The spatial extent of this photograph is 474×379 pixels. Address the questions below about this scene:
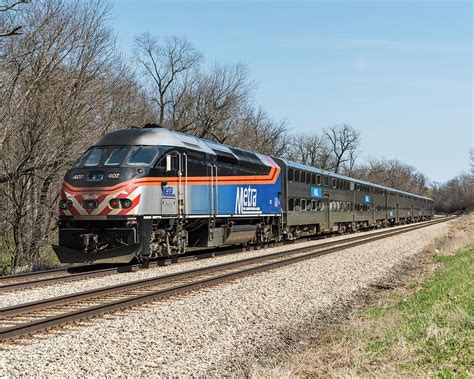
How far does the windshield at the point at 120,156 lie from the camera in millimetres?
14062

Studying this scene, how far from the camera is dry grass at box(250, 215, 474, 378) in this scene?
5.68m

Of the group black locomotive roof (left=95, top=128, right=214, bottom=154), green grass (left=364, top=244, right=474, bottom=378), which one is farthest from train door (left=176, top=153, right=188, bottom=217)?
green grass (left=364, top=244, right=474, bottom=378)

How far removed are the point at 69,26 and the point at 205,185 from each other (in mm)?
9072

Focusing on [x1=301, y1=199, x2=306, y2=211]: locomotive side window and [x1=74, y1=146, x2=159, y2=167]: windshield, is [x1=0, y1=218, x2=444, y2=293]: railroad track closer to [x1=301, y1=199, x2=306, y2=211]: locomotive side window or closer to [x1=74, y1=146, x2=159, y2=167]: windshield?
[x1=74, y1=146, x2=159, y2=167]: windshield

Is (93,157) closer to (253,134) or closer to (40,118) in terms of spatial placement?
(40,118)

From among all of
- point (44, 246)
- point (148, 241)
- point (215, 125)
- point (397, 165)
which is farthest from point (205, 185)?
point (397, 165)

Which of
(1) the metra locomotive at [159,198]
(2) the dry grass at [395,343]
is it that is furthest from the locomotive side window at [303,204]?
(2) the dry grass at [395,343]

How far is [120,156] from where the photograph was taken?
1421cm

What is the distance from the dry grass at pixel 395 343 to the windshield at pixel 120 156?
23.2ft

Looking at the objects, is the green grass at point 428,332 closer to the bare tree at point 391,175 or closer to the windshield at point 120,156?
the windshield at point 120,156

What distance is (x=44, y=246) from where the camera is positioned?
20312 millimetres

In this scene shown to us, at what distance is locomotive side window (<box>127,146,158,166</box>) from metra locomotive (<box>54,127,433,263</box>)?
3 centimetres

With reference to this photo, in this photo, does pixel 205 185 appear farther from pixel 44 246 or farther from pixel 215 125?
pixel 215 125

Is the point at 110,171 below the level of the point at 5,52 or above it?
below
